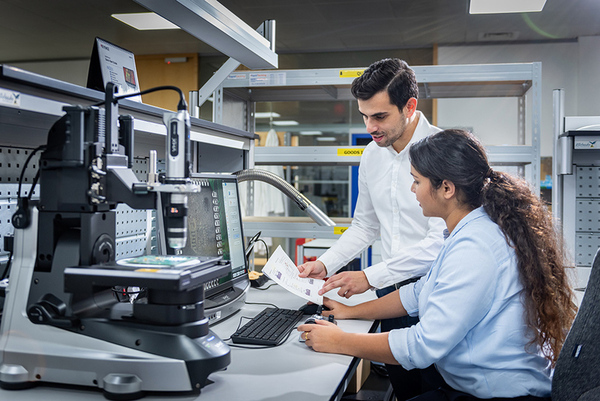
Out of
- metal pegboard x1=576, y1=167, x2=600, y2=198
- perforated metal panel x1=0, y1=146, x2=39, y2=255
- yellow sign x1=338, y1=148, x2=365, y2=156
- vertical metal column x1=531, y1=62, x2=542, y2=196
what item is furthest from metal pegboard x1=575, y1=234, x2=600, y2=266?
perforated metal panel x1=0, y1=146, x2=39, y2=255

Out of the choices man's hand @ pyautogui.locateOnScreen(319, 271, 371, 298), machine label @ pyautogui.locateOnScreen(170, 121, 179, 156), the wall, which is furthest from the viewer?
the wall

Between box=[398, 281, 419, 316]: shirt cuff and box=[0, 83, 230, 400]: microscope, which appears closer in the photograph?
box=[0, 83, 230, 400]: microscope

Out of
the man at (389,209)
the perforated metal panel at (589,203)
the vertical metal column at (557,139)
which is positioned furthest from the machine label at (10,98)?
the perforated metal panel at (589,203)

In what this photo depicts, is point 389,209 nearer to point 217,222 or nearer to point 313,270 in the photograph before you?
point 313,270

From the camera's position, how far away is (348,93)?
2881mm

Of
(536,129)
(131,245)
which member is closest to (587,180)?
(536,129)

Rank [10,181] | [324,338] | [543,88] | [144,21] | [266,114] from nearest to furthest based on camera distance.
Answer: [324,338] < [10,181] < [144,21] < [543,88] < [266,114]

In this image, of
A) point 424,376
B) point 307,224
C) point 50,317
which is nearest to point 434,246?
point 424,376

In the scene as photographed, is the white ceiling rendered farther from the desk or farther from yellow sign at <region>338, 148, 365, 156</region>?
the desk

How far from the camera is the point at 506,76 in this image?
2258mm

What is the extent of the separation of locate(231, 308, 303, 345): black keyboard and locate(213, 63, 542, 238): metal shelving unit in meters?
0.83

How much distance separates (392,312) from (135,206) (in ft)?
2.75

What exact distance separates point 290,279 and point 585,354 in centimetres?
83

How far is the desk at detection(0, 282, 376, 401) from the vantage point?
917mm
